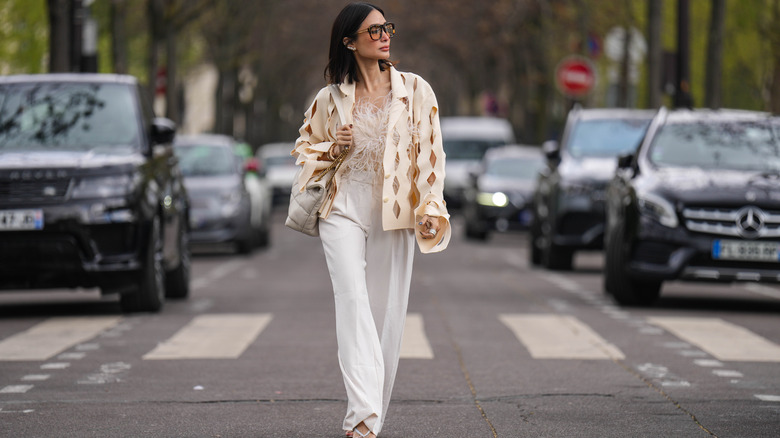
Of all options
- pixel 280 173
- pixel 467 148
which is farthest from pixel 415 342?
pixel 280 173

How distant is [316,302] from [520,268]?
6.52 m

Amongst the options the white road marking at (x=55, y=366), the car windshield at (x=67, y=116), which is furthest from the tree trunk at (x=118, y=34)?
the white road marking at (x=55, y=366)

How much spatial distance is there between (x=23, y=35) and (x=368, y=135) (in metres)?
22.1

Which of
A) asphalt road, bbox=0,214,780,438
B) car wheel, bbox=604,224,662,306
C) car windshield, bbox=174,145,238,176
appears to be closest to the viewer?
asphalt road, bbox=0,214,780,438

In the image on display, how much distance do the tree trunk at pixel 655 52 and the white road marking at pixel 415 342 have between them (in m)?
17.9

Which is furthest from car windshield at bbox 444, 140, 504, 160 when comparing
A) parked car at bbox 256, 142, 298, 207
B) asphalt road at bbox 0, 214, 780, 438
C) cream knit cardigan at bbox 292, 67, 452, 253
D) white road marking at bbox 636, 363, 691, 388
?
cream knit cardigan at bbox 292, 67, 452, 253

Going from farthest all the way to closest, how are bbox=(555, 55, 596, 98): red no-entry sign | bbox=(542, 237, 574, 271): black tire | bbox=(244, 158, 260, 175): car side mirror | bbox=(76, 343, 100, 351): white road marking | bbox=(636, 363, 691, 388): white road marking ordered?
bbox=(555, 55, 596, 98): red no-entry sign < bbox=(244, 158, 260, 175): car side mirror < bbox=(542, 237, 574, 271): black tire < bbox=(76, 343, 100, 351): white road marking < bbox=(636, 363, 691, 388): white road marking

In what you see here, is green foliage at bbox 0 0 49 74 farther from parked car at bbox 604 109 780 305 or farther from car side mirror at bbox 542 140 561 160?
parked car at bbox 604 109 780 305

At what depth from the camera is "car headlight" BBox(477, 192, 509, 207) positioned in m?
28.4

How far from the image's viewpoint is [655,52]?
30172 millimetres

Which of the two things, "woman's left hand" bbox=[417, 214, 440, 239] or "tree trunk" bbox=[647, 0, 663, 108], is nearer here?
"woman's left hand" bbox=[417, 214, 440, 239]

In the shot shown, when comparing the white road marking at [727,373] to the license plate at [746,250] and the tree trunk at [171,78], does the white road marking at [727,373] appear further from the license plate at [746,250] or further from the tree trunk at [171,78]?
the tree trunk at [171,78]

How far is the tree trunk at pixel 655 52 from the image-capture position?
29864 mm

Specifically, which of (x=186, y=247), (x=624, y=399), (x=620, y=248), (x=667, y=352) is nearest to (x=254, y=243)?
(x=186, y=247)
